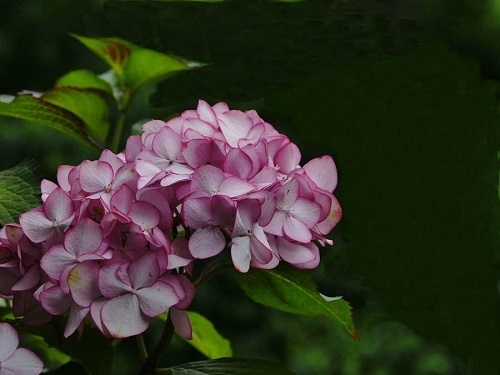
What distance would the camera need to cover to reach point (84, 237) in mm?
309

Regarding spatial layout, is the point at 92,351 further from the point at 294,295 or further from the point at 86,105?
the point at 86,105

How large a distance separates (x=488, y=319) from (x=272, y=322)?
1.85 m

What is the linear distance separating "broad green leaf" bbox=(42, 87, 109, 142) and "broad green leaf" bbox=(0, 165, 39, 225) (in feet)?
0.52

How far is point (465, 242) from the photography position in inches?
12.3

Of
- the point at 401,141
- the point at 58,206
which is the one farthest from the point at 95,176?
the point at 401,141

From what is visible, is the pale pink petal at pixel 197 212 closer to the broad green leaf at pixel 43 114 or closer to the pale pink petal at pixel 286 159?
the pale pink petal at pixel 286 159

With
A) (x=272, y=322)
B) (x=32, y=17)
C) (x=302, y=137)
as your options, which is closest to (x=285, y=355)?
(x=272, y=322)

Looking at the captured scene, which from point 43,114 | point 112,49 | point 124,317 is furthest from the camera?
point 112,49

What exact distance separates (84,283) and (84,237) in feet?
0.06

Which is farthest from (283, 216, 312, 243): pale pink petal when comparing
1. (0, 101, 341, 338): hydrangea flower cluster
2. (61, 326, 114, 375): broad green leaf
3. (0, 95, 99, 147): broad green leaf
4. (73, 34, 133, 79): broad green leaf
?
(73, 34, 133, 79): broad green leaf

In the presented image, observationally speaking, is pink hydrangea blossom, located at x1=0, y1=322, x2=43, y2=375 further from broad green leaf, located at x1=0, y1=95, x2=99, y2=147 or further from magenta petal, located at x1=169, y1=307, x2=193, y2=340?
broad green leaf, located at x1=0, y1=95, x2=99, y2=147

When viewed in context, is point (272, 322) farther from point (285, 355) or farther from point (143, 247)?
point (143, 247)

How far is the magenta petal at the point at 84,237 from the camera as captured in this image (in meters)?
0.31

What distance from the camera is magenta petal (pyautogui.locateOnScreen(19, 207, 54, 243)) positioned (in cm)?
32
